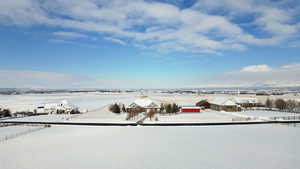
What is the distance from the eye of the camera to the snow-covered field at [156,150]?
11.8 meters

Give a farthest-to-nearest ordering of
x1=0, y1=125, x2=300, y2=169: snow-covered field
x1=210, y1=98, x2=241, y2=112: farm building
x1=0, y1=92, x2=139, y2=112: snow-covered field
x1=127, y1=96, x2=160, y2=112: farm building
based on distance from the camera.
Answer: x1=0, y1=92, x2=139, y2=112: snow-covered field → x1=210, y1=98, x2=241, y2=112: farm building → x1=127, y1=96, x2=160, y2=112: farm building → x1=0, y1=125, x2=300, y2=169: snow-covered field

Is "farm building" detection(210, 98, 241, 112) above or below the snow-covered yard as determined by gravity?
above

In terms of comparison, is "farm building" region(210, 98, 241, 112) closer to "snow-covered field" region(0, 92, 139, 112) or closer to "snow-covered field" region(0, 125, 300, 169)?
"snow-covered field" region(0, 125, 300, 169)

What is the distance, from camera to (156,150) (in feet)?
47.5

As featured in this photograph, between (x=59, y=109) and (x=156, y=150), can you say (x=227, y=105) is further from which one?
(x=59, y=109)

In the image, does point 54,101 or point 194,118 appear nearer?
point 194,118

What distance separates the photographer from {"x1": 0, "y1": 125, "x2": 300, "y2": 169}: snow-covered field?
11.8 meters

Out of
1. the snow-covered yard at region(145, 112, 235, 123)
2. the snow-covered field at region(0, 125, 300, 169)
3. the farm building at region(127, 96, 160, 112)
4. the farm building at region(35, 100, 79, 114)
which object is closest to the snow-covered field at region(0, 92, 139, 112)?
the farm building at region(35, 100, 79, 114)

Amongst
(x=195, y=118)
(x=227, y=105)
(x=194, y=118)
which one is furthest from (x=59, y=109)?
(x=227, y=105)

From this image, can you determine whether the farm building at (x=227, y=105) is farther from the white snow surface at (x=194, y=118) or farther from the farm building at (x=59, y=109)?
the farm building at (x=59, y=109)

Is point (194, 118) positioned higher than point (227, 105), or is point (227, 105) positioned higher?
point (227, 105)

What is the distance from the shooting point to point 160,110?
3816 cm

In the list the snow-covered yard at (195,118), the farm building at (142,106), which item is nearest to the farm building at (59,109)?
the farm building at (142,106)

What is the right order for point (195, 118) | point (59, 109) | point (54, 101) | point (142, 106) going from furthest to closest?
point (54, 101) → point (59, 109) → point (142, 106) → point (195, 118)
